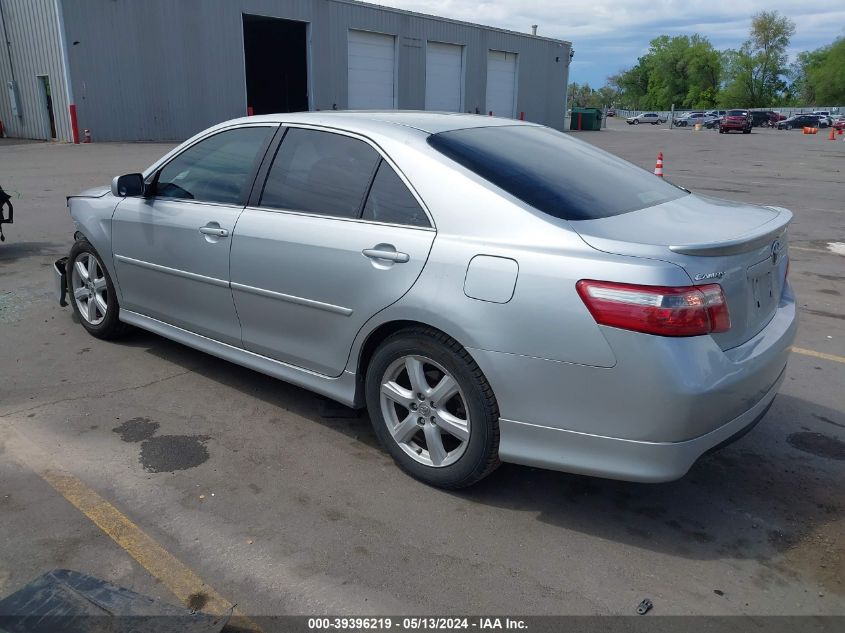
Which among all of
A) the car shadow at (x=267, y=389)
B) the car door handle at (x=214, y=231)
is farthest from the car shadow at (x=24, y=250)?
the car door handle at (x=214, y=231)

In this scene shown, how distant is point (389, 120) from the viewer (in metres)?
3.76

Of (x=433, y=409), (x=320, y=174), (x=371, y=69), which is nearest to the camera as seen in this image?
(x=433, y=409)

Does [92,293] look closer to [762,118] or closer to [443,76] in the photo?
[443,76]

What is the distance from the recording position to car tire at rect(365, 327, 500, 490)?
120 inches

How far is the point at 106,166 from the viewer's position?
1755 cm

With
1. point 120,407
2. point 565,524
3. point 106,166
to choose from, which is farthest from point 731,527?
point 106,166

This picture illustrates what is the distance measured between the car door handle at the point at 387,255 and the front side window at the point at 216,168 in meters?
1.09

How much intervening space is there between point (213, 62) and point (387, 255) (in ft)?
92.1

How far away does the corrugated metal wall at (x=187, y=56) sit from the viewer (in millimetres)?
24719

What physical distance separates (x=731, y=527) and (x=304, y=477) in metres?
1.97

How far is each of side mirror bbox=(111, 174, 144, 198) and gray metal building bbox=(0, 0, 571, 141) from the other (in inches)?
904

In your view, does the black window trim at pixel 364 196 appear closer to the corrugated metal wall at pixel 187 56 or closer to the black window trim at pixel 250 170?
the black window trim at pixel 250 170

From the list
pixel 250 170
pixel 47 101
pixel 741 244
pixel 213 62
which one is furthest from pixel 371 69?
pixel 741 244

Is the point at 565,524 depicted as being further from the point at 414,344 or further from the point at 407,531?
the point at 414,344
